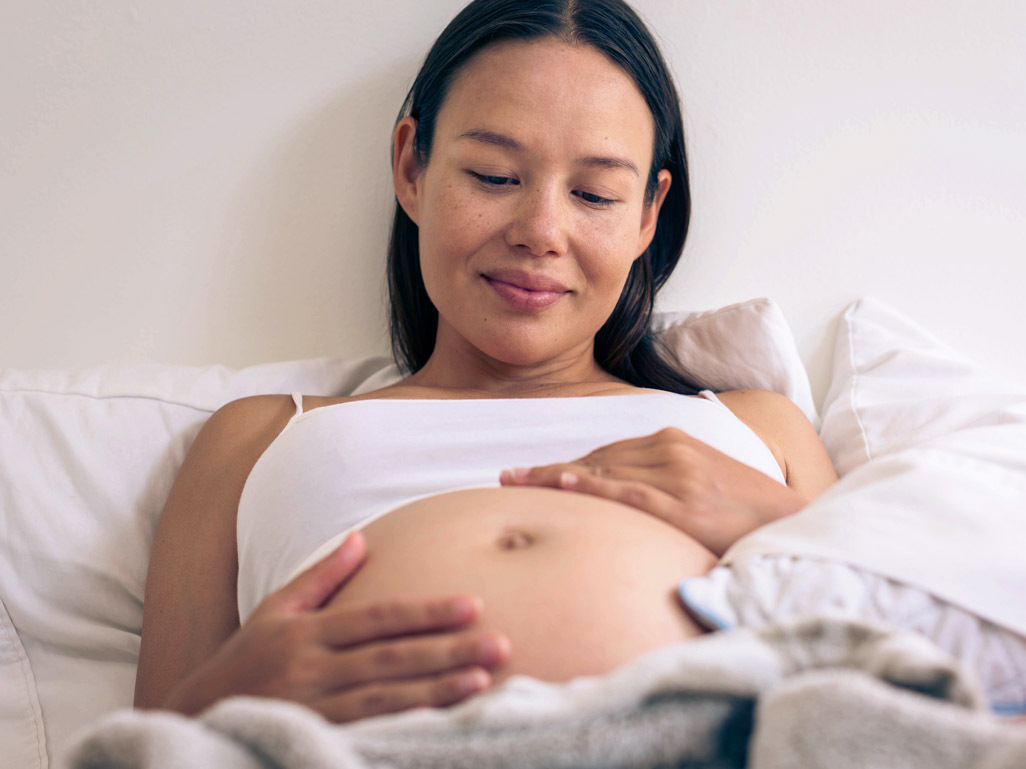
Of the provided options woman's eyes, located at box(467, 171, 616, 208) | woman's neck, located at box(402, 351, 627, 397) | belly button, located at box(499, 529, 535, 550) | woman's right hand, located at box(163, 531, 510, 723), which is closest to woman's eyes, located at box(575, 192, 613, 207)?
woman's eyes, located at box(467, 171, 616, 208)

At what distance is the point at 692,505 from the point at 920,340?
2.27ft

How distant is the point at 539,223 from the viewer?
1080 mm

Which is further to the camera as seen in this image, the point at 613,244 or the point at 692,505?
the point at 613,244

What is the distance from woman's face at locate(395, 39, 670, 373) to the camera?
3.61 ft

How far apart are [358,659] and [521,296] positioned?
0.59 metres

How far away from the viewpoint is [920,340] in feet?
4.49

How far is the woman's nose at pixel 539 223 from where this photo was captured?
108 centimetres

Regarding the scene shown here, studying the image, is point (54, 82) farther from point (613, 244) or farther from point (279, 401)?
point (613, 244)

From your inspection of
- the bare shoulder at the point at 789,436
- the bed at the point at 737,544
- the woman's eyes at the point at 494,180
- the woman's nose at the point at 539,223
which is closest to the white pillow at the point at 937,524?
the bed at the point at 737,544

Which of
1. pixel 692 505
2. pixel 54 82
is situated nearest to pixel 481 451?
Answer: pixel 692 505

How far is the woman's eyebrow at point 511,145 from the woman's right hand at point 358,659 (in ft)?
2.13

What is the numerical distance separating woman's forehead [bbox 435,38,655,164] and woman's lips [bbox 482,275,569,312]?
186 millimetres

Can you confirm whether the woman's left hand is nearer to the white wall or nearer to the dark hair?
the dark hair

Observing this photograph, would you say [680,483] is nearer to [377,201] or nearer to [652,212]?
[652,212]
